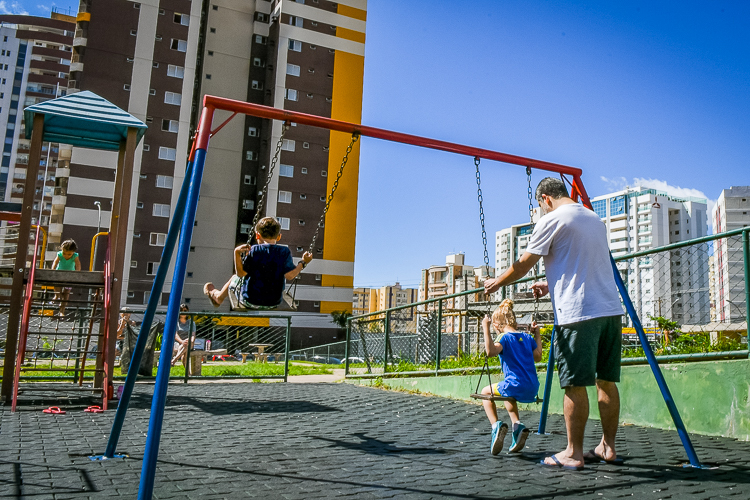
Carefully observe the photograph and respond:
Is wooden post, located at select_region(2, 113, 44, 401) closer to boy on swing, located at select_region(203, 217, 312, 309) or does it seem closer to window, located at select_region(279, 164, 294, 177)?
boy on swing, located at select_region(203, 217, 312, 309)

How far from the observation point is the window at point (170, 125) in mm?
48053

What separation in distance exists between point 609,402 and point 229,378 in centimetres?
969

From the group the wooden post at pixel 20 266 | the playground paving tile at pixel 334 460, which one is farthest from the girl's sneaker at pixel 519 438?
the wooden post at pixel 20 266

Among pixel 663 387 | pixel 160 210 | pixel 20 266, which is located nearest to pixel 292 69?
pixel 160 210

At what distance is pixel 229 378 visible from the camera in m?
12.2

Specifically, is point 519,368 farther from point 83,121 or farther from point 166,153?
point 166,153

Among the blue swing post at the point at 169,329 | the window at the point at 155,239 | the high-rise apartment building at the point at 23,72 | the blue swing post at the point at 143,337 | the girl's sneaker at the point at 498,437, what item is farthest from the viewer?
the high-rise apartment building at the point at 23,72

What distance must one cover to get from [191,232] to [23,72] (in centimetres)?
11272

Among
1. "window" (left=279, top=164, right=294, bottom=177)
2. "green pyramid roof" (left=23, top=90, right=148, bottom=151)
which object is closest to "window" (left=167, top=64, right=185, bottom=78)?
"window" (left=279, top=164, right=294, bottom=177)

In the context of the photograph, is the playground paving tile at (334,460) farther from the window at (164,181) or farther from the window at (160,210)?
the window at (164,181)

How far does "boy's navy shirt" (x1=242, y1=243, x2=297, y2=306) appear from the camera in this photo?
5430mm

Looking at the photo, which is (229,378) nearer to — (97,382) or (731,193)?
Answer: (97,382)

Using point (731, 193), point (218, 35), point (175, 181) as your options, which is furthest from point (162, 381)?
point (731, 193)

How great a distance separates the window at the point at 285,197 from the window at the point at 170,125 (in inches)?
410
